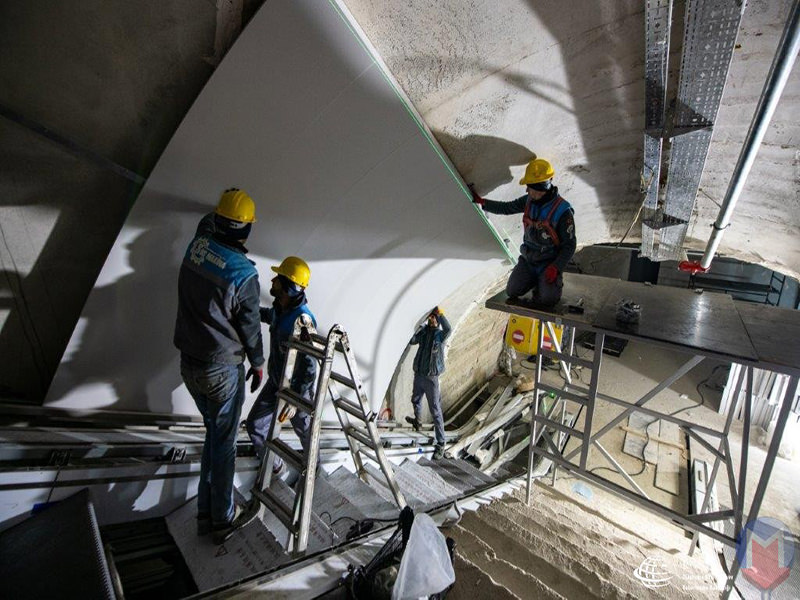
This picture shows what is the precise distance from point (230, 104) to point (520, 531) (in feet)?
11.1

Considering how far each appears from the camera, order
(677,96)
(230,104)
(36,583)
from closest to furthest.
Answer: (36,583) < (230,104) < (677,96)

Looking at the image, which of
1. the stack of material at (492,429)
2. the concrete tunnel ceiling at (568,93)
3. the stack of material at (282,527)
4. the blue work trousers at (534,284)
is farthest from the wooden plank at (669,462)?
the blue work trousers at (534,284)

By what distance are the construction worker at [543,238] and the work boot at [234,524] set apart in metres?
2.48

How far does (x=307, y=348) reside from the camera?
2260mm

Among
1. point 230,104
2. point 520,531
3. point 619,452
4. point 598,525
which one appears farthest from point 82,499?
point 619,452

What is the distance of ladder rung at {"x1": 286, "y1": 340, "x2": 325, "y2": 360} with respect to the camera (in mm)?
2158

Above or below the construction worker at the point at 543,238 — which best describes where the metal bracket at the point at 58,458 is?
below

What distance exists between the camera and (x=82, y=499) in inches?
74.5

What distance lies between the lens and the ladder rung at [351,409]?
2482 mm

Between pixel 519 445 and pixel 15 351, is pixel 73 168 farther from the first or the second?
pixel 519 445

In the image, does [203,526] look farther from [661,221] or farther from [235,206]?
[661,221]

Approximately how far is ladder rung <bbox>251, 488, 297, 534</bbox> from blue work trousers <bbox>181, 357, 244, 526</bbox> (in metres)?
0.17

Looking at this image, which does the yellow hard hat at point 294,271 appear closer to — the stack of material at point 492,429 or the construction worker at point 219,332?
the construction worker at point 219,332

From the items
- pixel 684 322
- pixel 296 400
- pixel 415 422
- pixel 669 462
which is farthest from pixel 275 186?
pixel 669 462
